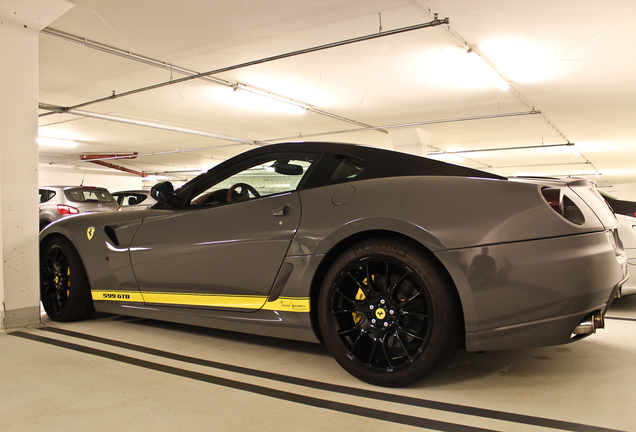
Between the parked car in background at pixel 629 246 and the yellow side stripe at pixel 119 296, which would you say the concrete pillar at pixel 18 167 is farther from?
the parked car in background at pixel 629 246

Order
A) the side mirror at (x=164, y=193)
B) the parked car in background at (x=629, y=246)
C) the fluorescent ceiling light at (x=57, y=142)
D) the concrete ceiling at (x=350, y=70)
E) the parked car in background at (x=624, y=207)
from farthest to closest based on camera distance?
the fluorescent ceiling light at (x=57, y=142), the concrete ceiling at (x=350, y=70), the parked car in background at (x=624, y=207), the parked car in background at (x=629, y=246), the side mirror at (x=164, y=193)

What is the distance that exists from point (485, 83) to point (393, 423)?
9920 millimetres

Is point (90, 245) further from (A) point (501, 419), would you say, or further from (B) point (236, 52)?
(B) point (236, 52)

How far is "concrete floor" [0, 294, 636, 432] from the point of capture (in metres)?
1.61

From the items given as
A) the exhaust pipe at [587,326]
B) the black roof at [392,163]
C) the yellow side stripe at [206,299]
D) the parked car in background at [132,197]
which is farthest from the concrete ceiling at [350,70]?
the exhaust pipe at [587,326]

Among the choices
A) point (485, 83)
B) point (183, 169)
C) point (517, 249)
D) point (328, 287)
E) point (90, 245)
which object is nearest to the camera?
point (517, 249)

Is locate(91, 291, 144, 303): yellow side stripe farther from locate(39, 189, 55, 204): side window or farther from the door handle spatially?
locate(39, 189, 55, 204): side window

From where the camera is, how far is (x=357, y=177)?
2186 mm

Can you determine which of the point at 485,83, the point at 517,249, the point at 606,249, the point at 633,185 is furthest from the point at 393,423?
the point at 633,185

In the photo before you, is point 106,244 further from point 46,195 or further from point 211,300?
point 46,195

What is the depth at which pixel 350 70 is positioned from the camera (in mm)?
9289

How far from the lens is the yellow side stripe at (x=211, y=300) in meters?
2.19

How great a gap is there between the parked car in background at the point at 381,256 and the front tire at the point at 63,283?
75cm

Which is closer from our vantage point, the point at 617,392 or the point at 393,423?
the point at 393,423
